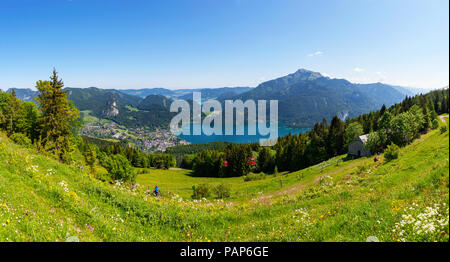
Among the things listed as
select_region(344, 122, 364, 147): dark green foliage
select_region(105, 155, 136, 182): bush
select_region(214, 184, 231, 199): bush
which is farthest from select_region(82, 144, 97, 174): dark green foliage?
select_region(344, 122, 364, 147): dark green foliage

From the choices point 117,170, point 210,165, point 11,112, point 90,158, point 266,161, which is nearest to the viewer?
point 11,112

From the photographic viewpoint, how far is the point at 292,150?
298ft

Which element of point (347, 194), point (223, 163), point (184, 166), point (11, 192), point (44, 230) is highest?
point (11, 192)

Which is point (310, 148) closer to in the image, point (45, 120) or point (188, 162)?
point (188, 162)

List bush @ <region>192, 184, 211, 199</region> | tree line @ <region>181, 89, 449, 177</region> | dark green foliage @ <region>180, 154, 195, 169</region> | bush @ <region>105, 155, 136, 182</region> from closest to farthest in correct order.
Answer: bush @ <region>192, 184, 211, 199</region> → bush @ <region>105, 155, 136, 182</region> → tree line @ <region>181, 89, 449, 177</region> → dark green foliage @ <region>180, 154, 195, 169</region>

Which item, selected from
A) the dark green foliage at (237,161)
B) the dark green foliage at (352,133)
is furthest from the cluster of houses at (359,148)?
the dark green foliage at (237,161)

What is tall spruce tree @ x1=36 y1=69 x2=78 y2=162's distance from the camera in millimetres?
27922

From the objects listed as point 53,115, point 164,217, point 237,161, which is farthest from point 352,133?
point 53,115

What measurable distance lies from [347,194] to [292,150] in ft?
267

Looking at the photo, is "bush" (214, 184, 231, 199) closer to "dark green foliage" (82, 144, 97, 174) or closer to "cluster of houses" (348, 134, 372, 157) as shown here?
"dark green foliage" (82, 144, 97, 174)

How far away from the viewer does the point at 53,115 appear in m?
28.5
